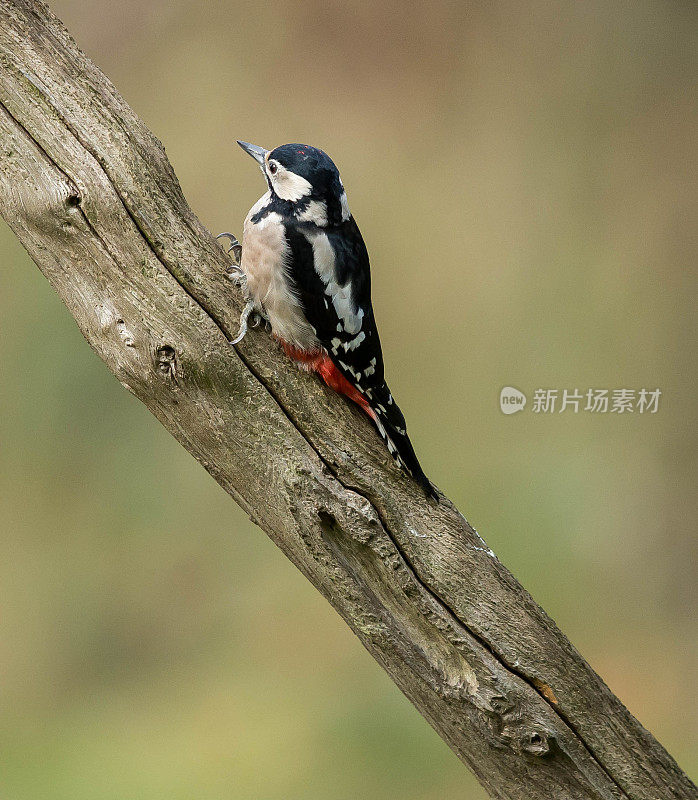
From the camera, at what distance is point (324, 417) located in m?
1.59

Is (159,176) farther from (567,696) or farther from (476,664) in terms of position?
(567,696)

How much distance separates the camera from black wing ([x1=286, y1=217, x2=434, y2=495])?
1585mm

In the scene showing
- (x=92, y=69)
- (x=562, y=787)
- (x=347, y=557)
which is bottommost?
(x=562, y=787)

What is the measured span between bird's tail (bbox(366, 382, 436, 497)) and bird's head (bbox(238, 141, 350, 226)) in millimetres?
369

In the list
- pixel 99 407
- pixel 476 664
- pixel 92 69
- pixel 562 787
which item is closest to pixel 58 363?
pixel 99 407

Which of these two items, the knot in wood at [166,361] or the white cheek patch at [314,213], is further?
the white cheek patch at [314,213]

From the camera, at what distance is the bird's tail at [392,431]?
161cm

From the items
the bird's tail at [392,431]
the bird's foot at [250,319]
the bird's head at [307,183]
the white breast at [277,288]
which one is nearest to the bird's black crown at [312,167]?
the bird's head at [307,183]

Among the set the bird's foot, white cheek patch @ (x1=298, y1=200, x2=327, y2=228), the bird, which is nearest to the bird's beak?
the bird

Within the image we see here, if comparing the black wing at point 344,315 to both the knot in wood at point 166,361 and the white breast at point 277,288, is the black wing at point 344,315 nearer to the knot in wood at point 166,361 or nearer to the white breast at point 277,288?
the white breast at point 277,288

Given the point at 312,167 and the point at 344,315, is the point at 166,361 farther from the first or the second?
the point at 312,167

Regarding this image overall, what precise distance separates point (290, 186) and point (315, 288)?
0.72 feet

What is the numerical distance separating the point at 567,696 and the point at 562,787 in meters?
0.17

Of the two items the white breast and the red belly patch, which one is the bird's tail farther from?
the white breast
